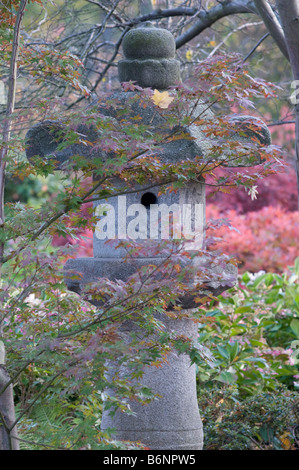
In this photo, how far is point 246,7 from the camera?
355 centimetres

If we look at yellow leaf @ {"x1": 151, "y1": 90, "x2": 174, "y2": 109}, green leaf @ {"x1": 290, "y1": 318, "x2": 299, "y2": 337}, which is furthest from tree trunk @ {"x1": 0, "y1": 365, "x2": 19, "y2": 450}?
green leaf @ {"x1": 290, "y1": 318, "x2": 299, "y2": 337}

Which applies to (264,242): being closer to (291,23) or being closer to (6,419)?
(291,23)

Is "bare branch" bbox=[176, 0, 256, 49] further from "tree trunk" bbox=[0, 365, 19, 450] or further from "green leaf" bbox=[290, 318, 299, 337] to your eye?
"tree trunk" bbox=[0, 365, 19, 450]

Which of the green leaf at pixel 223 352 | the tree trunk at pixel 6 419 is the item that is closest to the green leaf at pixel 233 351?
the green leaf at pixel 223 352

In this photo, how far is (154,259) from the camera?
265 centimetres

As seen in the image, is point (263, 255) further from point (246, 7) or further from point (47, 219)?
point (47, 219)

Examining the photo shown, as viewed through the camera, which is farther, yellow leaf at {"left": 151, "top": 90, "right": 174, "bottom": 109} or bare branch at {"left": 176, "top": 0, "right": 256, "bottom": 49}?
bare branch at {"left": 176, "top": 0, "right": 256, "bottom": 49}

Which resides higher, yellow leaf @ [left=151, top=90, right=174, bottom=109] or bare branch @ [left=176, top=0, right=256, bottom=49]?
bare branch @ [left=176, top=0, right=256, bottom=49]

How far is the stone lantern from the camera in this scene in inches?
106

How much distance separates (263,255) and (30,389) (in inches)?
135

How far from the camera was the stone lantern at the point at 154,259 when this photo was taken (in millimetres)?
2693

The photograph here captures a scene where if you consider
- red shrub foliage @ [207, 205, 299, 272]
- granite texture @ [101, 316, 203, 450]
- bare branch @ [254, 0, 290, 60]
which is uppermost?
bare branch @ [254, 0, 290, 60]

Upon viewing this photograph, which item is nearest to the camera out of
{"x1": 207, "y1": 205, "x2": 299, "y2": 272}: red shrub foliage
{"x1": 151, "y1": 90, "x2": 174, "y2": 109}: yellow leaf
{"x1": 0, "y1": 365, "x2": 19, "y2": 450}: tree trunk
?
{"x1": 0, "y1": 365, "x2": 19, "y2": 450}: tree trunk

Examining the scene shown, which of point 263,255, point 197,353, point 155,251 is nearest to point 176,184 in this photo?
point 155,251
